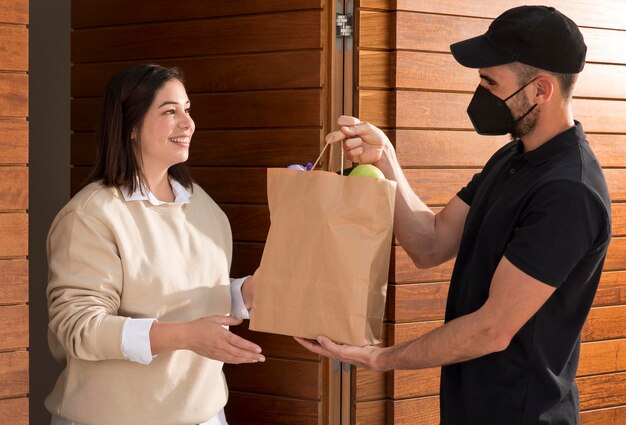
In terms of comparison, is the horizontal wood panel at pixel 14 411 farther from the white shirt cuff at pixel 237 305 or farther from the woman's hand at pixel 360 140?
the woman's hand at pixel 360 140

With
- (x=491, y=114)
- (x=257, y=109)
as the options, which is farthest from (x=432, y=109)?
(x=491, y=114)

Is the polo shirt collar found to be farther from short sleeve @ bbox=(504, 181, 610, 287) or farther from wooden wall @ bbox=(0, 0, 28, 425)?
wooden wall @ bbox=(0, 0, 28, 425)

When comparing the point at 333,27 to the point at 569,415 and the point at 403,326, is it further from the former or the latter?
the point at 569,415

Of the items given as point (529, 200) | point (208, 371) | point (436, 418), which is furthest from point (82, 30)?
point (529, 200)

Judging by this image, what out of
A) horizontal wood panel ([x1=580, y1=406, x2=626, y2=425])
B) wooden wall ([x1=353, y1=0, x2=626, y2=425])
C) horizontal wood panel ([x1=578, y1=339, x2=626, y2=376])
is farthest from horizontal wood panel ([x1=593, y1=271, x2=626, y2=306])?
horizontal wood panel ([x1=580, y1=406, x2=626, y2=425])

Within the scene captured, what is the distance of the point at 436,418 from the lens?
11.0 ft

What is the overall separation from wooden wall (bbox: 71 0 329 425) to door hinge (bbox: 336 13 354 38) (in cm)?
5

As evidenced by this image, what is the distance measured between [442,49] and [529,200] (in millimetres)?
1329

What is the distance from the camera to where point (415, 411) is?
10.9ft

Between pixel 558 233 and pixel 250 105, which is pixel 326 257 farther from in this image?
pixel 250 105

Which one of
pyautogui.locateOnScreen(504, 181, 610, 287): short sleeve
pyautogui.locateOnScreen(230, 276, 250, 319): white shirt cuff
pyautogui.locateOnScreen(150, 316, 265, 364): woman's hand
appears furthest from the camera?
pyautogui.locateOnScreen(230, 276, 250, 319): white shirt cuff

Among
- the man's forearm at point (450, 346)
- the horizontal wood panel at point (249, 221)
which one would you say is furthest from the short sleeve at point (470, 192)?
the horizontal wood panel at point (249, 221)

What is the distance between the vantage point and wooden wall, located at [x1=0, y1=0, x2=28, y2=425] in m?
2.61

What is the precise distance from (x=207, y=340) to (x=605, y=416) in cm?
185
